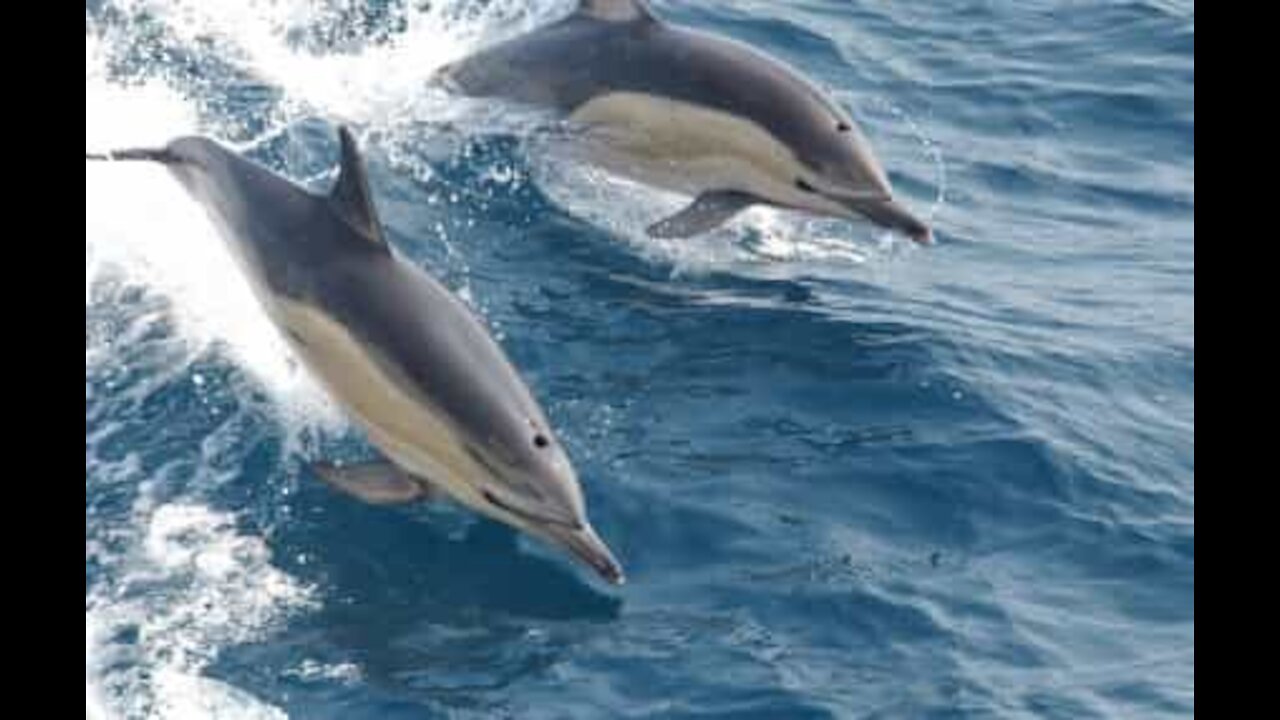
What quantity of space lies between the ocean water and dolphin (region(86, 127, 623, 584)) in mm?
452

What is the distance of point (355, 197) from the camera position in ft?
26.9

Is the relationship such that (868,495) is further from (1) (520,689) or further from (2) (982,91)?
(2) (982,91)

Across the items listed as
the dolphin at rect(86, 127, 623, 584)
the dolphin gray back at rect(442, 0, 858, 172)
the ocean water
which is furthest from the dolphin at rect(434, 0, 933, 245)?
the dolphin at rect(86, 127, 623, 584)

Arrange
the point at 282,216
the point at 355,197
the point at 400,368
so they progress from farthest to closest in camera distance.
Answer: the point at 282,216
the point at 355,197
the point at 400,368

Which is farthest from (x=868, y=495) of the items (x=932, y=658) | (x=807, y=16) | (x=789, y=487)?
(x=807, y=16)

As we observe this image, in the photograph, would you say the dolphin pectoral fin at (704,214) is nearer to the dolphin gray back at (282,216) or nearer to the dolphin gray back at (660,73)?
the dolphin gray back at (660,73)

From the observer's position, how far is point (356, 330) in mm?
8117

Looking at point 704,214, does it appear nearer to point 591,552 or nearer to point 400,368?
point 400,368

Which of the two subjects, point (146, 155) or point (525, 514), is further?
point (146, 155)

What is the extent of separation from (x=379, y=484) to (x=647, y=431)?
1750mm

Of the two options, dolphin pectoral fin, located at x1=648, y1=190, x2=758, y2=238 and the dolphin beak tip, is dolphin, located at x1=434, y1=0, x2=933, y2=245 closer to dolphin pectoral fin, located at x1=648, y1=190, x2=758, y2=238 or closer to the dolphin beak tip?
dolphin pectoral fin, located at x1=648, y1=190, x2=758, y2=238

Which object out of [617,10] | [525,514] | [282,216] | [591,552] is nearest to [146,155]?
[282,216]

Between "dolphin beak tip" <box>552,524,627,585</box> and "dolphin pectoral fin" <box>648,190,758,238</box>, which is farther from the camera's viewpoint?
"dolphin pectoral fin" <box>648,190,758,238</box>

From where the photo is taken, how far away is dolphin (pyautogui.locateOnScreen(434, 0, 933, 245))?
1111 cm
